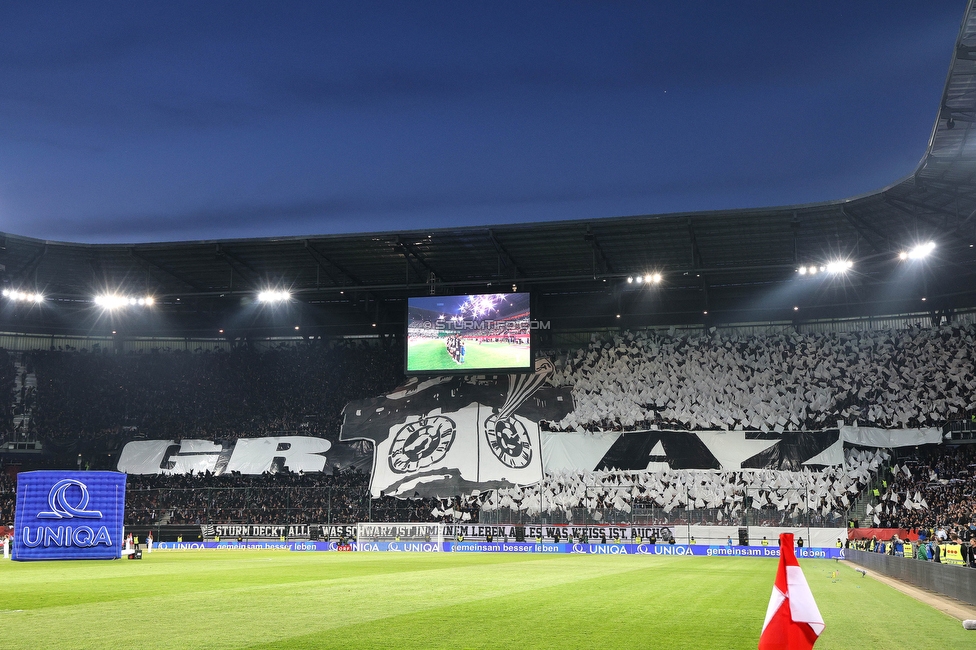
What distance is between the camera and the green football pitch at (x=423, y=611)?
10.5 meters

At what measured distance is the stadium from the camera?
42.0 m

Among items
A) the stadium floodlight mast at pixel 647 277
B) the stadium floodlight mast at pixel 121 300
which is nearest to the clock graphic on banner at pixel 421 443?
the stadium floodlight mast at pixel 647 277

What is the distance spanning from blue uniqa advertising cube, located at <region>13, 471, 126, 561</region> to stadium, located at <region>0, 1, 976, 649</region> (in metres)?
0.08

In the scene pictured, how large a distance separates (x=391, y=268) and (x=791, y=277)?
24059 mm

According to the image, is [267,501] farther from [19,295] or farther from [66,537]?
[66,537]

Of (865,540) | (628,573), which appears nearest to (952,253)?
(865,540)

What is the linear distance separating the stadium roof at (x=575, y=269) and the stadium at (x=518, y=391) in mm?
A: 234

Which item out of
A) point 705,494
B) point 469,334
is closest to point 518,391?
point 469,334

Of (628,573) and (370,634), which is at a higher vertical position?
(370,634)

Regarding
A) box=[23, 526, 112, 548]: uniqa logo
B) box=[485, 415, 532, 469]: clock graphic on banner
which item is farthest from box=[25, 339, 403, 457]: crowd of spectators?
box=[23, 526, 112, 548]: uniqa logo

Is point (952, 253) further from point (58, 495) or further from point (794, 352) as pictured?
point (58, 495)

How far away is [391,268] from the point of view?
5222 centimetres

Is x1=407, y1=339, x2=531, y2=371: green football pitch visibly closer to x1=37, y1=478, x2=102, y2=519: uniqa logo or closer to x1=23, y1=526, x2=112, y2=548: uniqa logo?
x1=23, y1=526, x2=112, y2=548: uniqa logo

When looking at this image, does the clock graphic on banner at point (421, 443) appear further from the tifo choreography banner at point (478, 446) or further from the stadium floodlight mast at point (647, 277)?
the stadium floodlight mast at point (647, 277)
